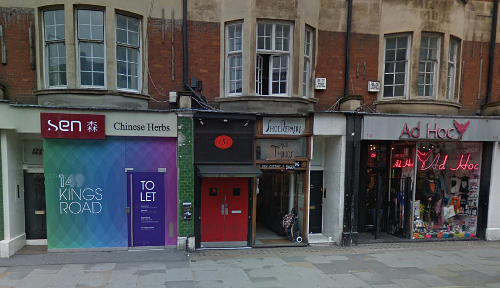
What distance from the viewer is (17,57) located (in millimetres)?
7719

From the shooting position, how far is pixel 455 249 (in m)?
8.73

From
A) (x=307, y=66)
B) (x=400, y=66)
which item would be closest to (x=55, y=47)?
(x=307, y=66)

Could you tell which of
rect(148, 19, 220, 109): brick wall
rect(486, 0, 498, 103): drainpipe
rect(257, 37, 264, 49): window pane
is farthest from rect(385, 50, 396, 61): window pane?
rect(148, 19, 220, 109): brick wall

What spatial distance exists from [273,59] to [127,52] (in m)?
4.13

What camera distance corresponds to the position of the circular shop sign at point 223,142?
27.0ft

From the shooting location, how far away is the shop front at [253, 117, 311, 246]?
28.1 feet

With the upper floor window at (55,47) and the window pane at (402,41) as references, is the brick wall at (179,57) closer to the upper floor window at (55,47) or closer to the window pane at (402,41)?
the upper floor window at (55,47)

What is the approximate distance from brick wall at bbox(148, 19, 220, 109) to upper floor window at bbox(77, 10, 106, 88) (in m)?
1.23

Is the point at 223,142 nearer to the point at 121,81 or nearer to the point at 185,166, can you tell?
the point at 185,166

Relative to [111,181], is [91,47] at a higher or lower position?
higher

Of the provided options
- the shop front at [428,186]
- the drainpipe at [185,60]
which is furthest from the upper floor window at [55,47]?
the shop front at [428,186]

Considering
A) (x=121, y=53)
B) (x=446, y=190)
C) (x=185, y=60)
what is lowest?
(x=446, y=190)

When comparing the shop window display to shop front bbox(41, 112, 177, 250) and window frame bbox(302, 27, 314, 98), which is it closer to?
window frame bbox(302, 27, 314, 98)

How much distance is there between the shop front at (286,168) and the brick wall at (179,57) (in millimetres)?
2031
